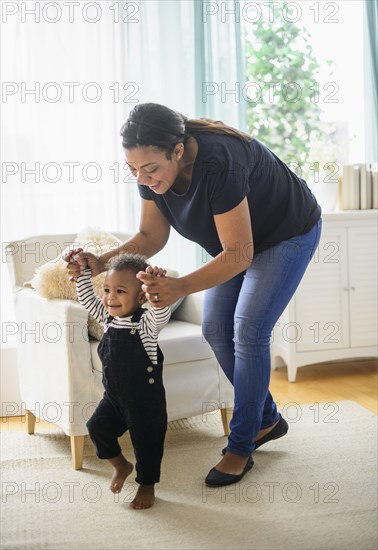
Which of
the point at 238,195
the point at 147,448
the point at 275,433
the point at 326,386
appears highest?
the point at 238,195

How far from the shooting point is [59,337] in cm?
252

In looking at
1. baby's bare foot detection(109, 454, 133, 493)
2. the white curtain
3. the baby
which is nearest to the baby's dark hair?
the baby

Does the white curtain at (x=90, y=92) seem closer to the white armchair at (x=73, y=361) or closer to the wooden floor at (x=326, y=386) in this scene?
the white armchair at (x=73, y=361)

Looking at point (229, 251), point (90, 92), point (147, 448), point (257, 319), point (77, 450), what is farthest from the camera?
point (90, 92)

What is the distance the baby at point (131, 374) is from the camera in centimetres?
209

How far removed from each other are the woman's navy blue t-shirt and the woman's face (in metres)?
0.07

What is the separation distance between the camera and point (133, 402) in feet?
6.97

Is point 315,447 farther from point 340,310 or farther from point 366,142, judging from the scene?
point 366,142

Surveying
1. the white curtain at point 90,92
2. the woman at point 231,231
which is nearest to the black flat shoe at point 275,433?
the woman at point 231,231

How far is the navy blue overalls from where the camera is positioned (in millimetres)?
2127

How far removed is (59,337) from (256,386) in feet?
2.25

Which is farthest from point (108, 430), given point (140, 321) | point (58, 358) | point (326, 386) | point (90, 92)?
point (90, 92)

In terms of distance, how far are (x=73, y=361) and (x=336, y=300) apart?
5.26 feet

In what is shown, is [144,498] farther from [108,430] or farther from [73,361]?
[73,361]
